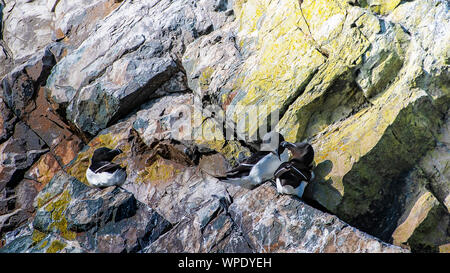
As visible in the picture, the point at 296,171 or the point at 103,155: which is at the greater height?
the point at 296,171

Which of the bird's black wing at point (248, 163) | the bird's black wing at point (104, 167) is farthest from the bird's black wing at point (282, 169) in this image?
the bird's black wing at point (104, 167)

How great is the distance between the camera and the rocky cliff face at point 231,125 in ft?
24.6

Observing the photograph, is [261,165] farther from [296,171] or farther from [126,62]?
[126,62]

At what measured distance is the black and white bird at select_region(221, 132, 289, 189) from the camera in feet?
27.8

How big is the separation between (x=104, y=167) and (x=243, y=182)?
3026 millimetres

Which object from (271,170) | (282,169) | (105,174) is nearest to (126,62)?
(105,174)

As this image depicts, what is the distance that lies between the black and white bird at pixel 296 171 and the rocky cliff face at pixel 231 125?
26 cm

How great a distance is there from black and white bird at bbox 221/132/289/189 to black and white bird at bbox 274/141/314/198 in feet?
0.65

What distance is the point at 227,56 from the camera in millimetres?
10305

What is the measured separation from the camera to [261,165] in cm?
852

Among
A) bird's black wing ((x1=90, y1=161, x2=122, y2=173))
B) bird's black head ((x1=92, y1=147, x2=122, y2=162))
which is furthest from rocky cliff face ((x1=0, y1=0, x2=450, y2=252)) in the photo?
bird's black head ((x1=92, y1=147, x2=122, y2=162))

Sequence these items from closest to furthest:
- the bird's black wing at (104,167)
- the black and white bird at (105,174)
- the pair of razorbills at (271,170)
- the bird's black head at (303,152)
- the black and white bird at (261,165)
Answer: the pair of razorbills at (271,170) < the bird's black head at (303,152) < the black and white bird at (261,165) < the black and white bird at (105,174) < the bird's black wing at (104,167)

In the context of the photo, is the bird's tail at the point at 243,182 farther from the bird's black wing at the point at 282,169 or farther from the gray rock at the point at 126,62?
the gray rock at the point at 126,62

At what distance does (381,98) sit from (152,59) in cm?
589
